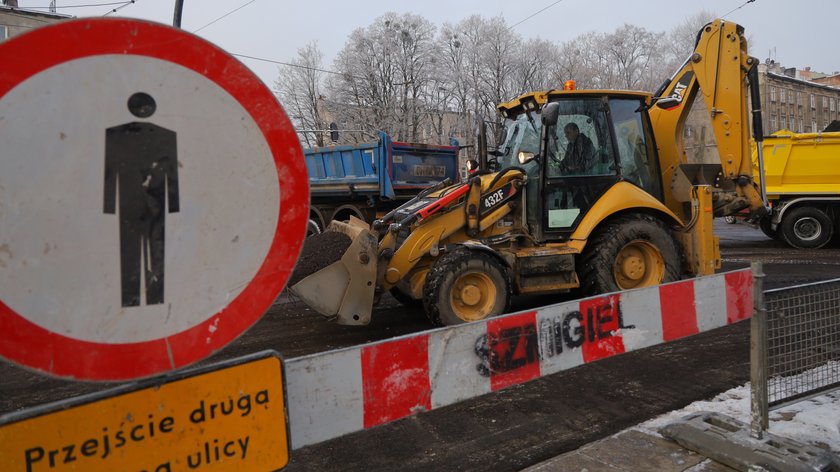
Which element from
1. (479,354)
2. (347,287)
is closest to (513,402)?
(479,354)

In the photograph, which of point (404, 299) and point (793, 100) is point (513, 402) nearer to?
point (404, 299)

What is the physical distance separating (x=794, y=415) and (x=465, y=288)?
298 centimetres

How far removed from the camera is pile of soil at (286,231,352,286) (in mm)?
5582

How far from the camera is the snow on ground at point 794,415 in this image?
3.23 m

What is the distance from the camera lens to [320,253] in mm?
5922

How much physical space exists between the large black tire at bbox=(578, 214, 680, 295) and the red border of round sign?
5235 mm

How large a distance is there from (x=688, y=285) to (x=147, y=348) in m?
2.90

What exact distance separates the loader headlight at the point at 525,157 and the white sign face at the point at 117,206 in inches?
211

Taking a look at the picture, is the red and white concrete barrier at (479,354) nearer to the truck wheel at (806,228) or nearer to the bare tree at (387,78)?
the truck wheel at (806,228)

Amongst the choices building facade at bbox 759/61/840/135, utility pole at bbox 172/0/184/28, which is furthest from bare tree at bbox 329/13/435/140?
building facade at bbox 759/61/840/135

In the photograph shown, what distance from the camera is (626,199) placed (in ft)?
20.8

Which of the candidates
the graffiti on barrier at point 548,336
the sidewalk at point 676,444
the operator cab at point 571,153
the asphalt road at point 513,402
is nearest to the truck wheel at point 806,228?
the operator cab at point 571,153

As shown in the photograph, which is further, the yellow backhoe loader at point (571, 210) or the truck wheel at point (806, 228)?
the truck wheel at point (806, 228)

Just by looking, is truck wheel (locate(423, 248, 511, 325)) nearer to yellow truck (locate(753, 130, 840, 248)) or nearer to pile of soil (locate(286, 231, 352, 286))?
pile of soil (locate(286, 231, 352, 286))
